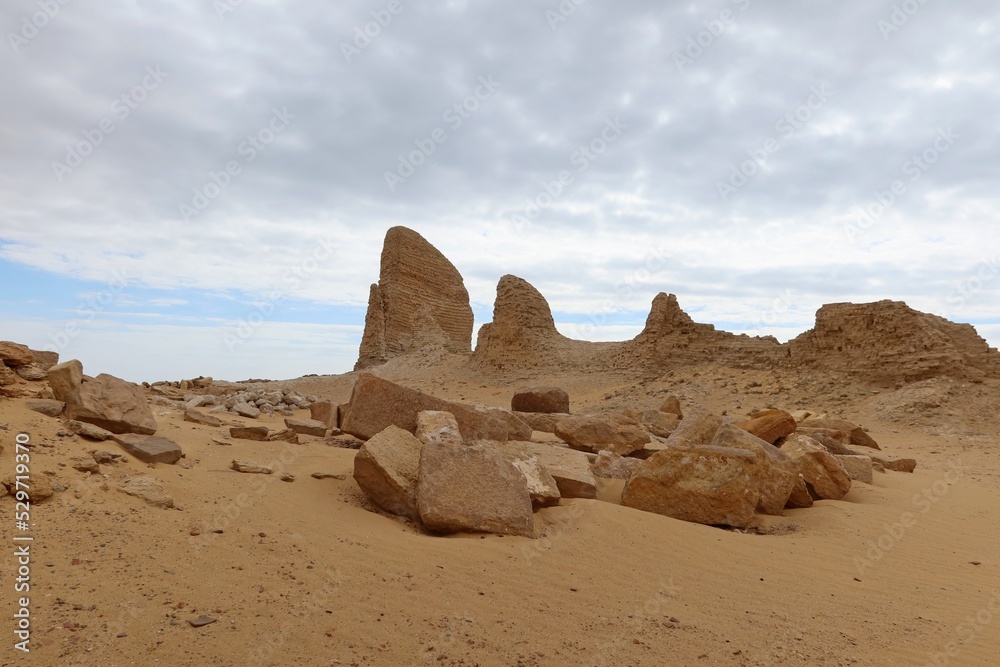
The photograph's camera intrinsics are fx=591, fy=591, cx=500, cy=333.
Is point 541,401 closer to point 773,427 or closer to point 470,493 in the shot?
point 773,427

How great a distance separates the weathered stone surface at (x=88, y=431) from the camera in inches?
182

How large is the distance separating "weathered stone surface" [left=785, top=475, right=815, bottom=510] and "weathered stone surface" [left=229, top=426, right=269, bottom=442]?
575 centimetres

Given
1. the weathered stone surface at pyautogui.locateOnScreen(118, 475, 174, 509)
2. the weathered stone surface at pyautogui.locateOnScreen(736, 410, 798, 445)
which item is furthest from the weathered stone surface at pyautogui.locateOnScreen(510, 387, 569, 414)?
the weathered stone surface at pyautogui.locateOnScreen(118, 475, 174, 509)

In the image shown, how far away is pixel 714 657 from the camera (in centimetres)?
284

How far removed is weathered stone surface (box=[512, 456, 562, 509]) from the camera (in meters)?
4.89

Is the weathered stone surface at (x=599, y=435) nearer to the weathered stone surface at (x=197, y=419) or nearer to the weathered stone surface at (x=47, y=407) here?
the weathered stone surface at (x=197, y=419)

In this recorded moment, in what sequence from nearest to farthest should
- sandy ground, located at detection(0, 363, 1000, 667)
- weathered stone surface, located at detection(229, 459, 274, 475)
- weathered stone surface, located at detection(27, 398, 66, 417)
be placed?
sandy ground, located at detection(0, 363, 1000, 667) < weathered stone surface, located at detection(27, 398, 66, 417) < weathered stone surface, located at detection(229, 459, 274, 475)

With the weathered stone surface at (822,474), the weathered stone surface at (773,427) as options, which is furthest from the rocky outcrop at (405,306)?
the weathered stone surface at (822,474)

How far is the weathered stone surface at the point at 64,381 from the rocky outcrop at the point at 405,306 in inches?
967

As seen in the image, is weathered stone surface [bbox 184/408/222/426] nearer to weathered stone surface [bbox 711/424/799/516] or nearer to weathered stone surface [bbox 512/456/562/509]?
weathered stone surface [bbox 512/456/562/509]

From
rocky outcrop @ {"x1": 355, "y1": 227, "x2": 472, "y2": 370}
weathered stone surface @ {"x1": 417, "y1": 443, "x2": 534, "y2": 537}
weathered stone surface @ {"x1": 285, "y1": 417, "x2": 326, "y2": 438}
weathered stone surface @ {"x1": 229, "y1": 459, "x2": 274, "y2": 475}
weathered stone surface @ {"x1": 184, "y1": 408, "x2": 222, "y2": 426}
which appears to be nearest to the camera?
weathered stone surface @ {"x1": 417, "y1": 443, "x2": 534, "y2": 537}

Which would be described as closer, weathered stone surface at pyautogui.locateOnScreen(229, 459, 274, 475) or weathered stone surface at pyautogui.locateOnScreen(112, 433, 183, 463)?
weathered stone surface at pyautogui.locateOnScreen(112, 433, 183, 463)

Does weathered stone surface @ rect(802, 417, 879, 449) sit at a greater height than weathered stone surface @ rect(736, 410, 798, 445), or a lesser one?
lesser

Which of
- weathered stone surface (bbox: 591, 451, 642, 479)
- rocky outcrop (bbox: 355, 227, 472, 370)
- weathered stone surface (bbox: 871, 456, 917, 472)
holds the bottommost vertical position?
weathered stone surface (bbox: 871, 456, 917, 472)
